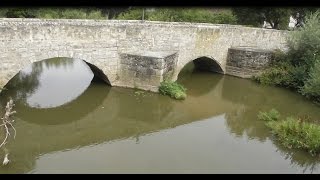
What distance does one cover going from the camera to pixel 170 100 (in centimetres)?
1186

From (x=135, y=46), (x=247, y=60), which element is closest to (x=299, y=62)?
(x=247, y=60)

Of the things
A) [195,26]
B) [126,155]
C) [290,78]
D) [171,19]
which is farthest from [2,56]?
[171,19]

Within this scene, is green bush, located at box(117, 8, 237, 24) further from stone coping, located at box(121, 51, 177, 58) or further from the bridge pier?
the bridge pier

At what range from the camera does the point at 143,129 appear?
371 inches

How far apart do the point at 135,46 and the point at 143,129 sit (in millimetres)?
3935

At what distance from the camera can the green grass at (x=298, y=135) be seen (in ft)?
27.2

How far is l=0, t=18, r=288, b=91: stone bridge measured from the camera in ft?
32.5

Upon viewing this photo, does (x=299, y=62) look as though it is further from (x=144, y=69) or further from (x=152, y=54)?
(x=144, y=69)

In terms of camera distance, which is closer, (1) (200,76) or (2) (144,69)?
(2) (144,69)

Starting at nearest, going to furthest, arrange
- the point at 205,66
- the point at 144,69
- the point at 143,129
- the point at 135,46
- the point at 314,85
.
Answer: the point at 143,129 < the point at 144,69 < the point at 314,85 < the point at 135,46 < the point at 205,66

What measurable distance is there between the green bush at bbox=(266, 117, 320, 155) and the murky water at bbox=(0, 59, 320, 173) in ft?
0.70

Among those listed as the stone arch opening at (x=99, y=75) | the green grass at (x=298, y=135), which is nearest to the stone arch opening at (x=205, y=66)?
the stone arch opening at (x=99, y=75)

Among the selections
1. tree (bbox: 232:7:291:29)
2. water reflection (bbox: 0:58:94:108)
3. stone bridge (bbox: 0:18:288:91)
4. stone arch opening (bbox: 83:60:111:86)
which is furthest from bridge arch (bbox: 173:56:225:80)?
tree (bbox: 232:7:291:29)

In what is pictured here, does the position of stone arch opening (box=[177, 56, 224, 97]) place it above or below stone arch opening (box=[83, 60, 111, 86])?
below
